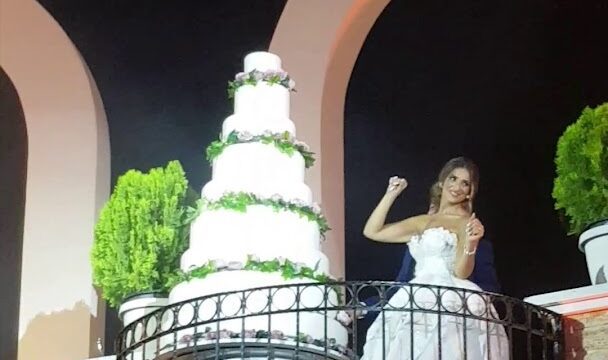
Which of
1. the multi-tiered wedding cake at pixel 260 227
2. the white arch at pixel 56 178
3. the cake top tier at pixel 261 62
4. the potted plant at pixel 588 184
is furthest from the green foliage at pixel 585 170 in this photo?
the white arch at pixel 56 178

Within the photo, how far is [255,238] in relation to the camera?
8.77 ft

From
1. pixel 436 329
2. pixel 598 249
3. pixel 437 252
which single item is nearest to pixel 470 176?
pixel 437 252

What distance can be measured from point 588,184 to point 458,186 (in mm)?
304

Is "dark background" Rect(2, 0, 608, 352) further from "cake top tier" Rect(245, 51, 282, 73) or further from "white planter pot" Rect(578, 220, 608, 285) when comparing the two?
"cake top tier" Rect(245, 51, 282, 73)

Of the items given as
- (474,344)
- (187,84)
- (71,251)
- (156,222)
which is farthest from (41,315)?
(474,344)

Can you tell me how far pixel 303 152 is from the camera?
284cm

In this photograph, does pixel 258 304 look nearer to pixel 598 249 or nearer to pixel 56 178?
pixel 598 249

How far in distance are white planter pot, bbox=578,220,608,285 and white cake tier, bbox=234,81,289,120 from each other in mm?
677

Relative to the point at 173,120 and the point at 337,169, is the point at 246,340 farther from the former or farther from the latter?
the point at 173,120

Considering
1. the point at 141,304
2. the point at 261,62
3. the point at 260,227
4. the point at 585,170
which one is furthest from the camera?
the point at 141,304

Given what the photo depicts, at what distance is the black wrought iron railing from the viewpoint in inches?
98.6

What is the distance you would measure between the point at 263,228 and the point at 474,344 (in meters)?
0.47

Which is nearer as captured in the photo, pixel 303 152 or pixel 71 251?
pixel 303 152

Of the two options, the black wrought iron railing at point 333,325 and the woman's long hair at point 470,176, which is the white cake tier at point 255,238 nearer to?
the black wrought iron railing at point 333,325
